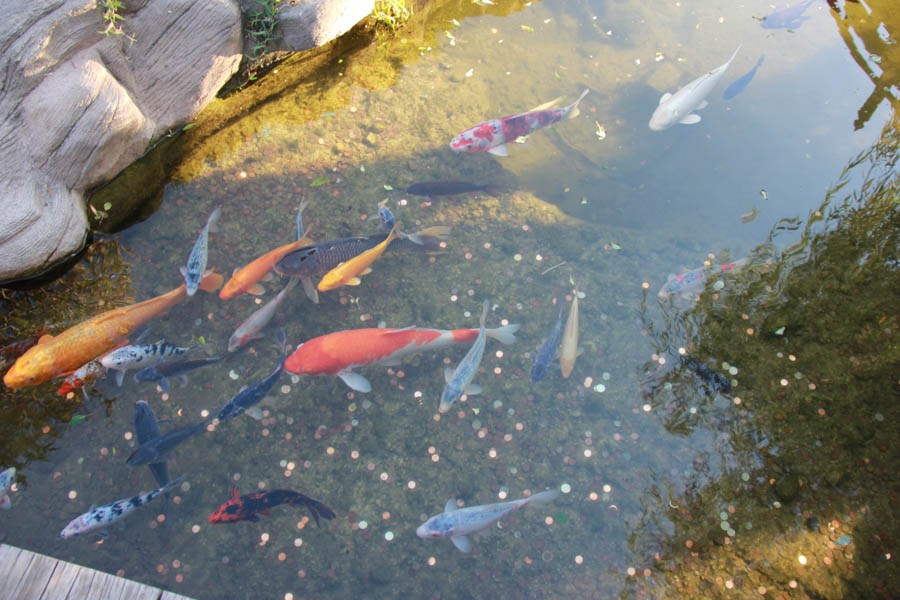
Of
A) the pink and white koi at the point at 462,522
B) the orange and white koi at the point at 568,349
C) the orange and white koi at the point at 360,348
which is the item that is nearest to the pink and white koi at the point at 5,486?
the orange and white koi at the point at 360,348

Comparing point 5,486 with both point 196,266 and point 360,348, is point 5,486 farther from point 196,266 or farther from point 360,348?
point 360,348

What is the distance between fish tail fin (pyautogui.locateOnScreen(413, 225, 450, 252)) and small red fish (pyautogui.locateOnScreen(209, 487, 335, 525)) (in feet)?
7.27

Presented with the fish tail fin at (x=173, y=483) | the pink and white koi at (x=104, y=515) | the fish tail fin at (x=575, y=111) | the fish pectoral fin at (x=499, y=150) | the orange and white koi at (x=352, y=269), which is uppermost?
the fish tail fin at (x=575, y=111)

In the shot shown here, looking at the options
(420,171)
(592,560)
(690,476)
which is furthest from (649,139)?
(592,560)

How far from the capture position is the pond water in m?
3.26

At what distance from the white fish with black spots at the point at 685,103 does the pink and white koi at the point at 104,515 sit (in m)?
5.60

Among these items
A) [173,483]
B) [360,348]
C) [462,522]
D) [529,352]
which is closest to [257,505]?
[173,483]

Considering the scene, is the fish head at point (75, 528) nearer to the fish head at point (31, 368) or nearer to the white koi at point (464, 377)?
the fish head at point (31, 368)

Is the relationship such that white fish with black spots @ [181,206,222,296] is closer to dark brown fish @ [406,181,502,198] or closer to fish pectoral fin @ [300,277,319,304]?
fish pectoral fin @ [300,277,319,304]

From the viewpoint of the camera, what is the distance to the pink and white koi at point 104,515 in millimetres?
3158

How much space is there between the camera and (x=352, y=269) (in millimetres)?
3895

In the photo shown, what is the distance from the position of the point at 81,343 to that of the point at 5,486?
1.02 meters

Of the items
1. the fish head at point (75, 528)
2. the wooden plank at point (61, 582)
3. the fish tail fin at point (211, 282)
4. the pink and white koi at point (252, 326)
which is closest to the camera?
the wooden plank at point (61, 582)

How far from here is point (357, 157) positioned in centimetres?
479
